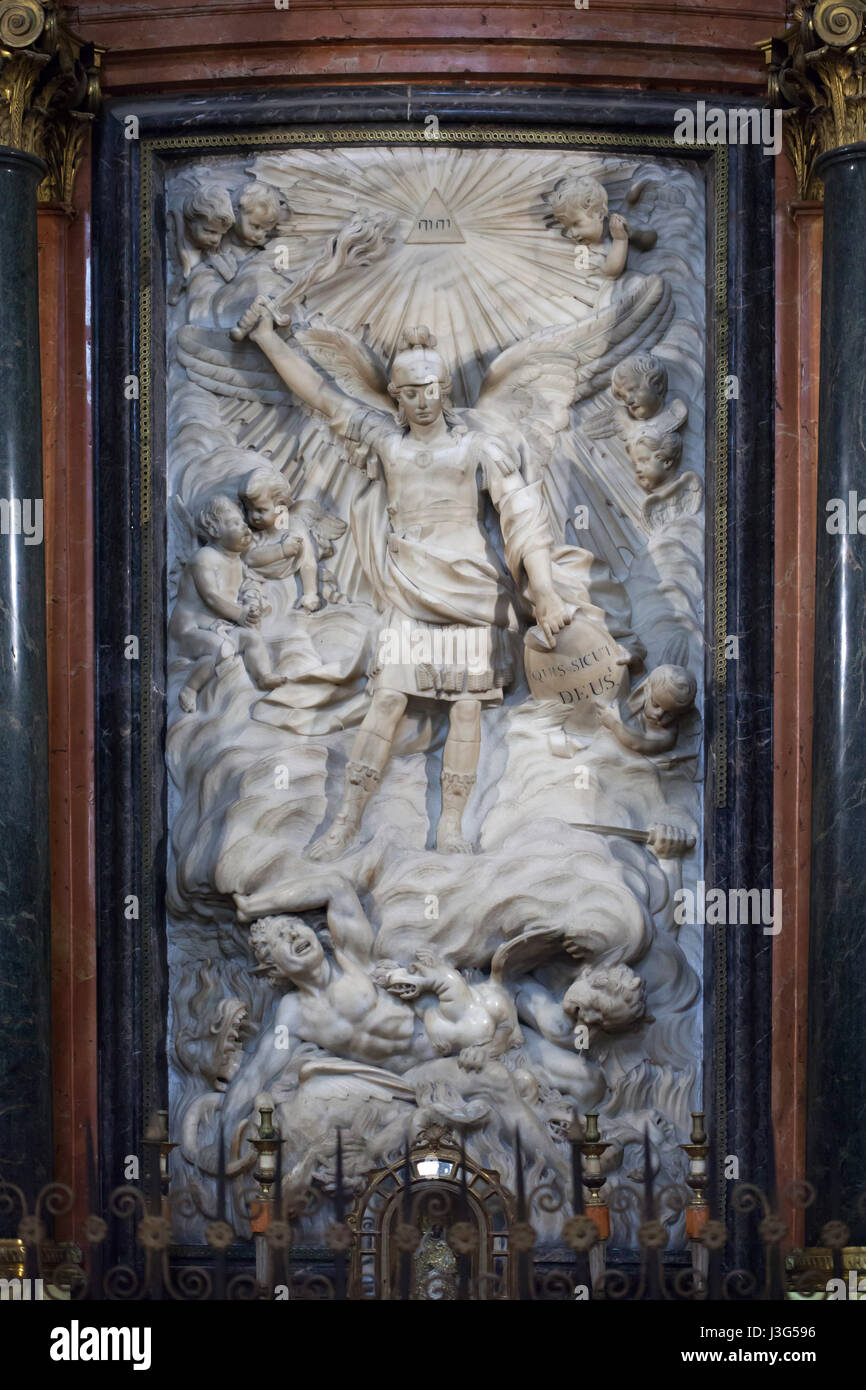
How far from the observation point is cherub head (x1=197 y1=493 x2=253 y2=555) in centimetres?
1052

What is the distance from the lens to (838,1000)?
953cm

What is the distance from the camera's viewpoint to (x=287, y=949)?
10.2m

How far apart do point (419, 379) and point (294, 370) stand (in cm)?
60

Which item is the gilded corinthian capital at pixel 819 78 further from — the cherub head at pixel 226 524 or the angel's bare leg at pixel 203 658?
the angel's bare leg at pixel 203 658

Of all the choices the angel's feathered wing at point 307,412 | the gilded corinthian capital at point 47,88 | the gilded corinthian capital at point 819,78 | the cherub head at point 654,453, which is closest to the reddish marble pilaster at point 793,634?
the gilded corinthian capital at point 819,78

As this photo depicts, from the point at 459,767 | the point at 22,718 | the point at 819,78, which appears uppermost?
the point at 819,78

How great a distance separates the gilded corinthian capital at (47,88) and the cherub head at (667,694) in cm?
344

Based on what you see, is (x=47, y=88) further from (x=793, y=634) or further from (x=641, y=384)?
(x=793, y=634)

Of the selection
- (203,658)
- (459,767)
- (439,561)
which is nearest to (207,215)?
(439,561)

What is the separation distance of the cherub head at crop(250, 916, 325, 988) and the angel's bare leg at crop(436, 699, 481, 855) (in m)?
0.73

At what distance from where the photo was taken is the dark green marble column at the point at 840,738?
948 centimetres

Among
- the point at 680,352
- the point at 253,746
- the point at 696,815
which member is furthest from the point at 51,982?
the point at 680,352

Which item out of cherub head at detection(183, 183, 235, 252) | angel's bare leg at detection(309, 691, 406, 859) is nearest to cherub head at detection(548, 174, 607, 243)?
cherub head at detection(183, 183, 235, 252)

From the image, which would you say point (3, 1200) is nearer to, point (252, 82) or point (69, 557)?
point (69, 557)
